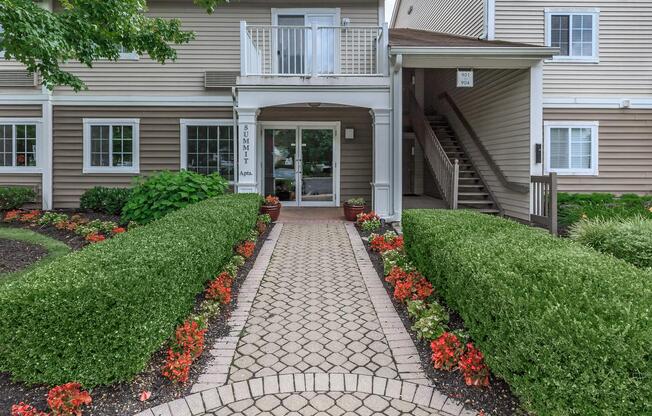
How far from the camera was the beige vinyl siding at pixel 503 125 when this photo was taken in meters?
9.64

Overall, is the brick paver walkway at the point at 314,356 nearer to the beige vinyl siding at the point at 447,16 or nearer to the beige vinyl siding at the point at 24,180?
the beige vinyl siding at the point at 447,16

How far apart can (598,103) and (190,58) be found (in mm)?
10019

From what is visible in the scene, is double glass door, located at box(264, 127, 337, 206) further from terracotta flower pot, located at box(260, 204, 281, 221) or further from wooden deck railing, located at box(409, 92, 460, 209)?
wooden deck railing, located at box(409, 92, 460, 209)

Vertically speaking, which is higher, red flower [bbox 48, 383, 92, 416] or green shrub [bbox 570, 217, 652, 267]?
green shrub [bbox 570, 217, 652, 267]

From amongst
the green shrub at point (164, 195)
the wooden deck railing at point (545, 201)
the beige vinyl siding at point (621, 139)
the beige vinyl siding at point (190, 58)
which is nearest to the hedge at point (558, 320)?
the wooden deck railing at point (545, 201)

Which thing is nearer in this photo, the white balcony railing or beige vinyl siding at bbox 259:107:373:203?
the white balcony railing

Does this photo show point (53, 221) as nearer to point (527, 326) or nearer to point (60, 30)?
point (60, 30)

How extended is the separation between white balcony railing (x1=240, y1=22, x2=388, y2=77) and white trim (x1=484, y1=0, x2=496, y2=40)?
2.62 meters

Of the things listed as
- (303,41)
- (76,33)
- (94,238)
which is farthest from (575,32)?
(94,238)

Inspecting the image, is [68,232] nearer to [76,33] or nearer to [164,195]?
[164,195]

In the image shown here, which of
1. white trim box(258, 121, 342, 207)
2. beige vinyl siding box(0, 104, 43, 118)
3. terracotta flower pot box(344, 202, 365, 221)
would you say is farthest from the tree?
terracotta flower pot box(344, 202, 365, 221)

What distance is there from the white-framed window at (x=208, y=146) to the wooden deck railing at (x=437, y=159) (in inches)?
203

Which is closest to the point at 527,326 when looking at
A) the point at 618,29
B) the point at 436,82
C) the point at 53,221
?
the point at 53,221

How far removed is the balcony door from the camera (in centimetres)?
1036
